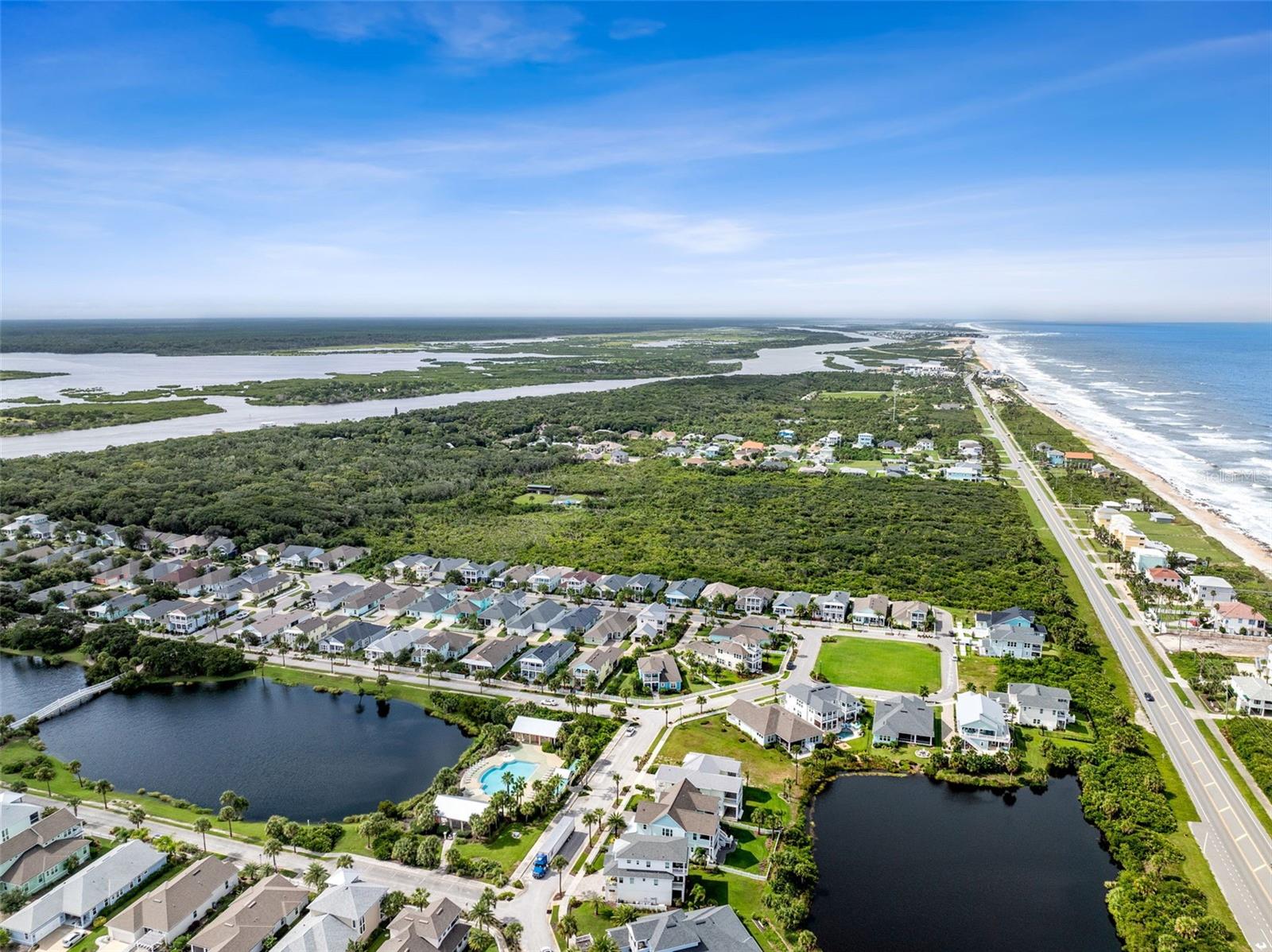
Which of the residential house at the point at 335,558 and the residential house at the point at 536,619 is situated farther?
the residential house at the point at 335,558

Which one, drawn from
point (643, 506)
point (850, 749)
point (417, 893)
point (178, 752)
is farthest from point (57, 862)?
point (643, 506)

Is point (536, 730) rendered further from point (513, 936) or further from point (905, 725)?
point (905, 725)

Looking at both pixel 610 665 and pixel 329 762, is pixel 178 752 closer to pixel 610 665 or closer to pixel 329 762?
pixel 329 762

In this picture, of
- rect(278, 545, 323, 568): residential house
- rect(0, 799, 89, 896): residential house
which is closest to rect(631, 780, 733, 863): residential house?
rect(0, 799, 89, 896): residential house

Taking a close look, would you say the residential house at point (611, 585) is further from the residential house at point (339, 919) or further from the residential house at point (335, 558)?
the residential house at point (339, 919)

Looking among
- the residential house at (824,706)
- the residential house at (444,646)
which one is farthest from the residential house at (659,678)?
the residential house at (444,646)

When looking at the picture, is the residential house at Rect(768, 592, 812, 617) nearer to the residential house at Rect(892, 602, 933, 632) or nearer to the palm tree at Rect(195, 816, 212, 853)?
the residential house at Rect(892, 602, 933, 632)
